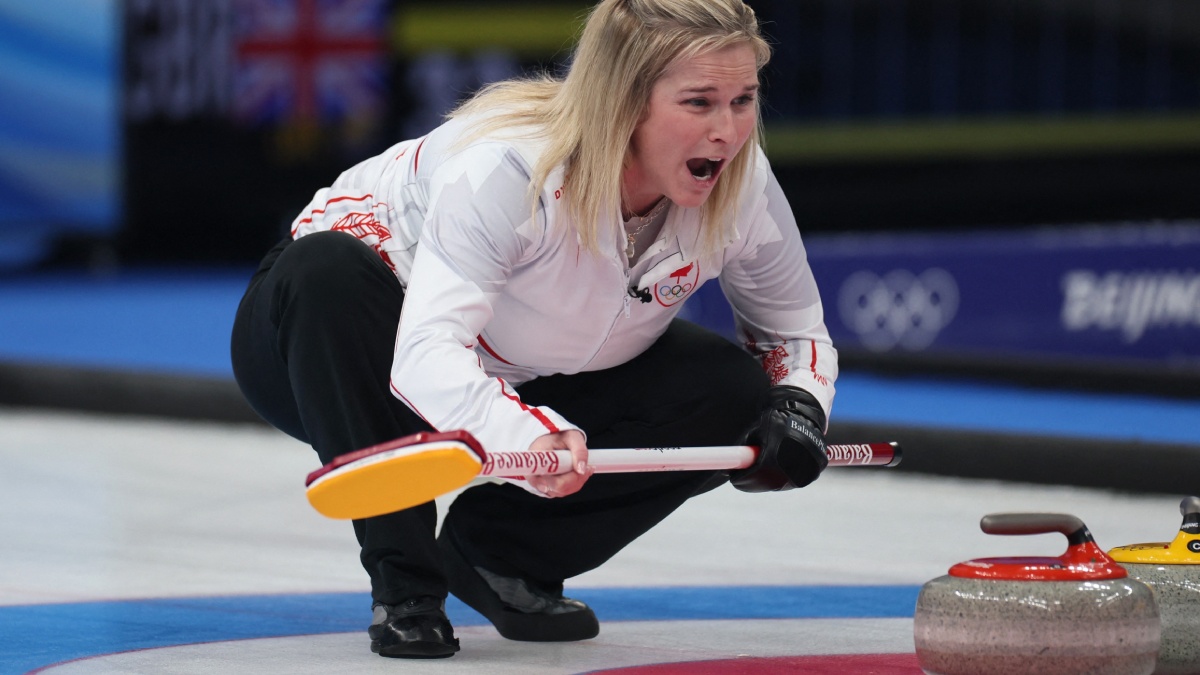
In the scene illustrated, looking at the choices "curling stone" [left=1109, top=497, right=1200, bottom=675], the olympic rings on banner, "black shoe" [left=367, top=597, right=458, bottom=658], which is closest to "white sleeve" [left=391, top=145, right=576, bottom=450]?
"black shoe" [left=367, top=597, right=458, bottom=658]

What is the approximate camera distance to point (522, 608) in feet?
7.65

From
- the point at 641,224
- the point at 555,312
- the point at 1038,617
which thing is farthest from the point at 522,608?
the point at 1038,617

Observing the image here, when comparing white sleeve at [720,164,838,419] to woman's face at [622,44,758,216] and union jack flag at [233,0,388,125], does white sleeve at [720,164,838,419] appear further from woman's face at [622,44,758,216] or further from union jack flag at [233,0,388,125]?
union jack flag at [233,0,388,125]

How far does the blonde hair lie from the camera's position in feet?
6.72

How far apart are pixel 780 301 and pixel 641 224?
11.4 inches

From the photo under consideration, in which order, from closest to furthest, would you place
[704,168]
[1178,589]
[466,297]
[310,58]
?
[1178,589] → [466,297] → [704,168] → [310,58]

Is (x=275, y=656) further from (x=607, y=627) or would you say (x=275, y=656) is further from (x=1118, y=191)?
(x=1118, y=191)

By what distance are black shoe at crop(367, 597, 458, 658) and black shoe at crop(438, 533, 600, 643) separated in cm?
13

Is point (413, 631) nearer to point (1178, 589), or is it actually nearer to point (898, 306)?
point (1178, 589)

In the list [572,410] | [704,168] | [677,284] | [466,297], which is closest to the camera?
[466,297]

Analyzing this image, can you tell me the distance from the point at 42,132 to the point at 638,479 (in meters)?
7.44

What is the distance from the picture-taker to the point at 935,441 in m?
4.02

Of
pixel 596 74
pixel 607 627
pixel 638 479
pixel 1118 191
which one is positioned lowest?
pixel 1118 191

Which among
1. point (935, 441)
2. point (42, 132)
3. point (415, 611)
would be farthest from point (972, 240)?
point (42, 132)
